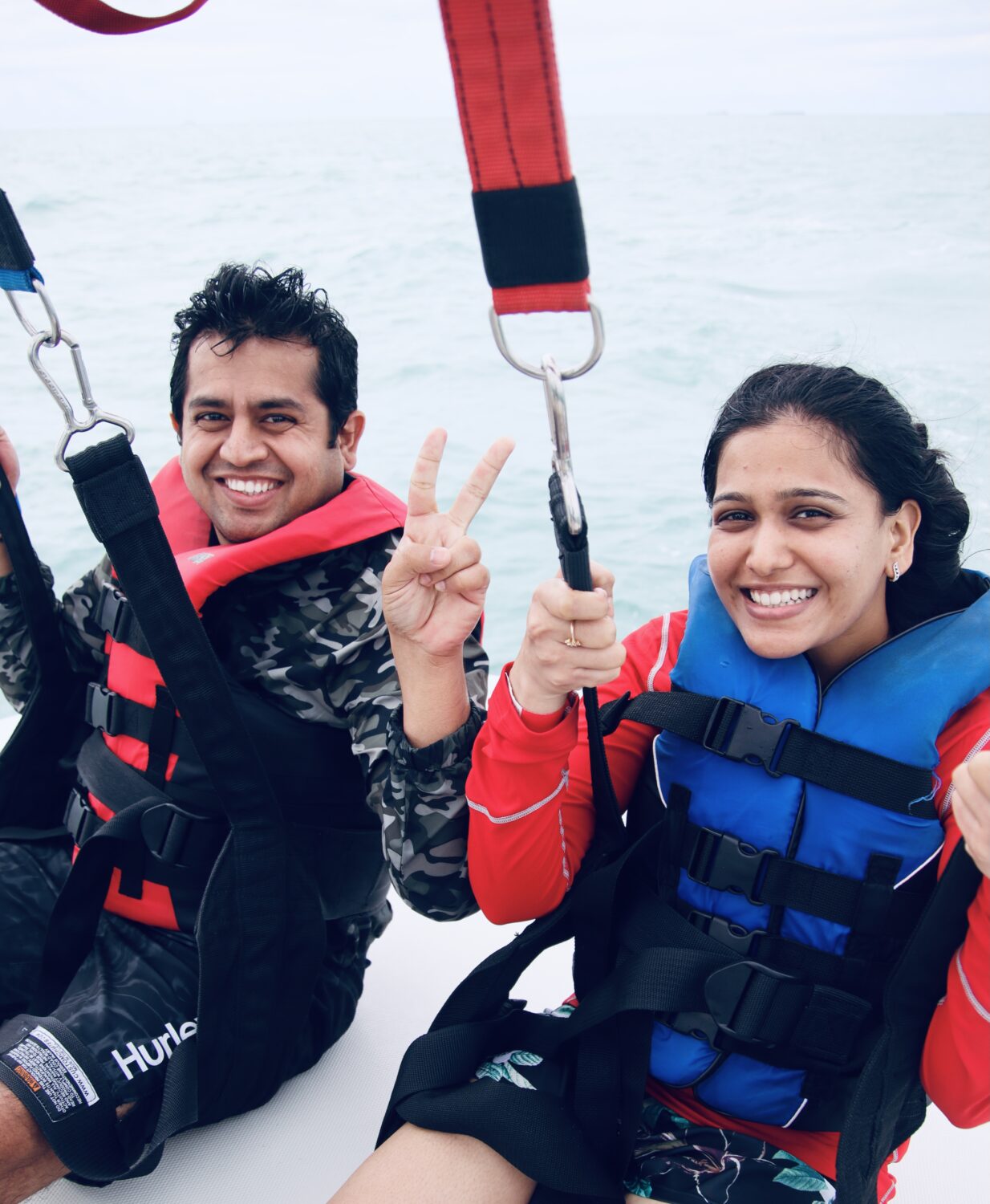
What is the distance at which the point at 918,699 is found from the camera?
1.34 metres

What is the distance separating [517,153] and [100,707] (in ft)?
4.07

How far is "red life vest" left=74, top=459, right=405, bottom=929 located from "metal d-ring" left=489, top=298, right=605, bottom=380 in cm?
75

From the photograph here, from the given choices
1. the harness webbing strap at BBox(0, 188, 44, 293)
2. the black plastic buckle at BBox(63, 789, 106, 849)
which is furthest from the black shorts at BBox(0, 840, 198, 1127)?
the harness webbing strap at BBox(0, 188, 44, 293)

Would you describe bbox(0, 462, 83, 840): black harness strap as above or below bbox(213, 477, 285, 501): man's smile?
below

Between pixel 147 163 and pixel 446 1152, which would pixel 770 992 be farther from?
pixel 147 163

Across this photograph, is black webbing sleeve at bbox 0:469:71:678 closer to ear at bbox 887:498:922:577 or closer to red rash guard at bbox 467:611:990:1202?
red rash guard at bbox 467:611:990:1202

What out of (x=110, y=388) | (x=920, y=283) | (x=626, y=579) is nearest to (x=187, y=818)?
(x=626, y=579)

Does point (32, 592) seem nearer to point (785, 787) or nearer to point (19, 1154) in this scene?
point (19, 1154)

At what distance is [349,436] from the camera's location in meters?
1.81

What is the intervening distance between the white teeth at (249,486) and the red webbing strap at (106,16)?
0.64 m

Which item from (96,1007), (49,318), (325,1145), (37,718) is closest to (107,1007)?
(96,1007)

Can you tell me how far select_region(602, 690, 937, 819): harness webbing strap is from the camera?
132cm

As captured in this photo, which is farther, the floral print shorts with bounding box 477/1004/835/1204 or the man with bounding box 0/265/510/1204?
the man with bounding box 0/265/510/1204

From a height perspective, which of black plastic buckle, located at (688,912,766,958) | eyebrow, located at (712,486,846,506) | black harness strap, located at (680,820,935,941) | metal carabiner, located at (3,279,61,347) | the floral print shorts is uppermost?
metal carabiner, located at (3,279,61,347)
